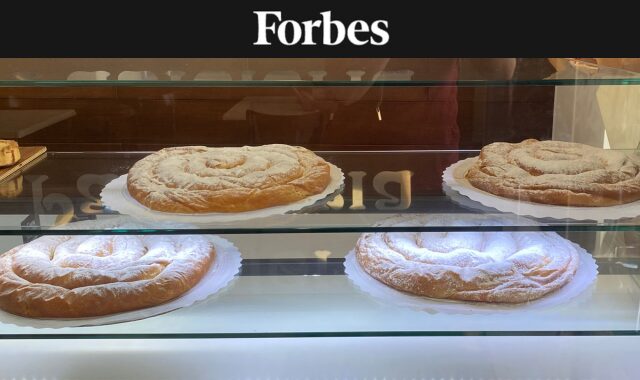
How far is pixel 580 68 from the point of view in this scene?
1213mm

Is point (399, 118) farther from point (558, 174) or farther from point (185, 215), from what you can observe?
point (185, 215)

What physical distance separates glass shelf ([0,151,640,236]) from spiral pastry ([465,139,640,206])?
0.07 m

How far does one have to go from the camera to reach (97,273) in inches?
52.6

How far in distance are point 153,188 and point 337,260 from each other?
528 millimetres

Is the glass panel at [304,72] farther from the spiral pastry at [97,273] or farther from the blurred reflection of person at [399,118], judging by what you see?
the spiral pastry at [97,273]

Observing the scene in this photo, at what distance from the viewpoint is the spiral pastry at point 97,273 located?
1.26m

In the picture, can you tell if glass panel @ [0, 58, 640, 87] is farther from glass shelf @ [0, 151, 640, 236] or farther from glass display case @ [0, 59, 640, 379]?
glass shelf @ [0, 151, 640, 236]
